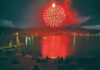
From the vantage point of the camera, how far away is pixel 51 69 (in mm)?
15992

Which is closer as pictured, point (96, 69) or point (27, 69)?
point (27, 69)

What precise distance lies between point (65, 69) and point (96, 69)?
7.22 m

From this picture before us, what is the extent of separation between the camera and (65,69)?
52.7ft

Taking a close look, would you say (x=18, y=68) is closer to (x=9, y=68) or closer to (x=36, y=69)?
(x=9, y=68)

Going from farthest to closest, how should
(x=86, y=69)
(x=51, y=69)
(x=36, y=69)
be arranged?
(x=86, y=69), (x=51, y=69), (x=36, y=69)

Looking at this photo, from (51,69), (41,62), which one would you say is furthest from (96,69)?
(41,62)

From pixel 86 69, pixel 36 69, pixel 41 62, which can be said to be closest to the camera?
pixel 36 69

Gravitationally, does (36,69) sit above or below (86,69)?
above

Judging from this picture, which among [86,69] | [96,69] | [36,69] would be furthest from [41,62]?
[96,69]

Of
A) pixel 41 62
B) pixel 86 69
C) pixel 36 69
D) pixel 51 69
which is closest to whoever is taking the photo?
pixel 36 69

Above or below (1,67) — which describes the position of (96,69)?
below

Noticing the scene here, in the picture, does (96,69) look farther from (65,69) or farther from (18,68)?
(18,68)

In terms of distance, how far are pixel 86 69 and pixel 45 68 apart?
830 cm

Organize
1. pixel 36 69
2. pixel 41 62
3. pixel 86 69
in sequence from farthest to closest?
pixel 41 62, pixel 86 69, pixel 36 69
